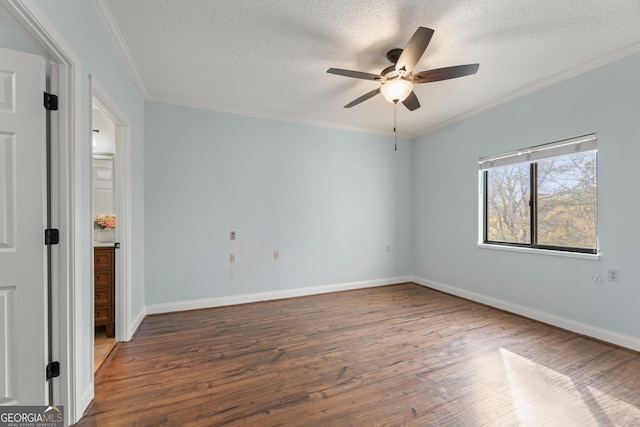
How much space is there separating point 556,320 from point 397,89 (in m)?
2.95

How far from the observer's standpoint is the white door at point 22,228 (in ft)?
4.34

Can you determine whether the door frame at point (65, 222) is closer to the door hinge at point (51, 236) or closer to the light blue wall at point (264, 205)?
the door hinge at point (51, 236)

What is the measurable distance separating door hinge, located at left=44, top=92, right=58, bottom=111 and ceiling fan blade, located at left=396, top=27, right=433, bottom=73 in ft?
6.89

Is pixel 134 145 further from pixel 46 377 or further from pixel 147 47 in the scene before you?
pixel 46 377

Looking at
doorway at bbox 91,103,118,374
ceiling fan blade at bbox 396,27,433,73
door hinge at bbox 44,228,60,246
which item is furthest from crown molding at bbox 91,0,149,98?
ceiling fan blade at bbox 396,27,433,73

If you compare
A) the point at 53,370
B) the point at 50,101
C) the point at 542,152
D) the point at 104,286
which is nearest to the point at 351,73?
the point at 50,101

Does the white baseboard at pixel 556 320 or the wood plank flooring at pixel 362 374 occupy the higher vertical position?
the white baseboard at pixel 556 320

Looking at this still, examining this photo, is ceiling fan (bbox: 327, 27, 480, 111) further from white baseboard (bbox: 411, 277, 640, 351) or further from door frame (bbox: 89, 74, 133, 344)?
white baseboard (bbox: 411, 277, 640, 351)

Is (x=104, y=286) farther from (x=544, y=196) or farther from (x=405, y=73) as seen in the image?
(x=544, y=196)

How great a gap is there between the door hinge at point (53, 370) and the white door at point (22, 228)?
41mm

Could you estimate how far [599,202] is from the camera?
2574mm

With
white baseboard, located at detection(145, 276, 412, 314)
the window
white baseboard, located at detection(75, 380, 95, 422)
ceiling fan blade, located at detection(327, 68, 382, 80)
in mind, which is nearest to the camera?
white baseboard, located at detection(75, 380, 95, 422)

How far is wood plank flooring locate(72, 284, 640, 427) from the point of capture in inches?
63.0

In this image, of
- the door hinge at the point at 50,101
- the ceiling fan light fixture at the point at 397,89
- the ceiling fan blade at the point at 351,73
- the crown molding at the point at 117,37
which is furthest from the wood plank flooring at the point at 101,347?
the ceiling fan light fixture at the point at 397,89
